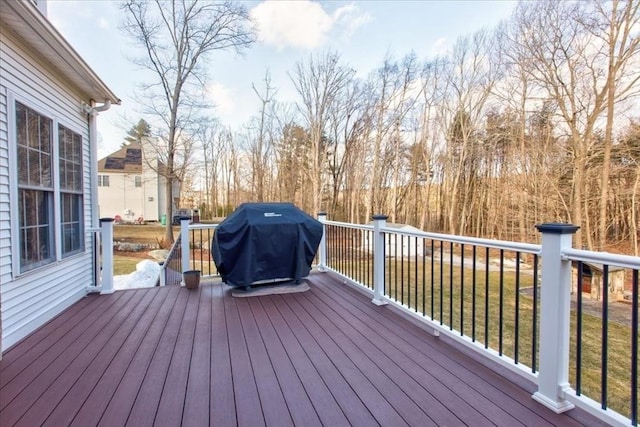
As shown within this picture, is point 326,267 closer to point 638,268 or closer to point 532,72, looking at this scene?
point 638,268

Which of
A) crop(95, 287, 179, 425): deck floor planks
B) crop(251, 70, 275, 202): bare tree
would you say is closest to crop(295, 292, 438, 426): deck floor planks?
crop(95, 287, 179, 425): deck floor planks

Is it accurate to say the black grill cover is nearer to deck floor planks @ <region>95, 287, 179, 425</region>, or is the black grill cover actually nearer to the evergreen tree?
deck floor planks @ <region>95, 287, 179, 425</region>

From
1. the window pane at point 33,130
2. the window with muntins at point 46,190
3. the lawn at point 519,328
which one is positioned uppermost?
the window pane at point 33,130

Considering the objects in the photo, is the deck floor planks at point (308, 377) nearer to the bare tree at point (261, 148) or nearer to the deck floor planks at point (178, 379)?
the deck floor planks at point (178, 379)

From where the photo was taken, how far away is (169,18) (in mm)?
13203

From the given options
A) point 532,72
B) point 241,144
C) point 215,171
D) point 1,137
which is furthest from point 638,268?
point 215,171

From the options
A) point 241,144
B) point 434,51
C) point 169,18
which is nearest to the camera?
point 169,18

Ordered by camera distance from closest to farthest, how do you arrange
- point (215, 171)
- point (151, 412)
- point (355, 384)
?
point (151, 412) < point (355, 384) < point (215, 171)

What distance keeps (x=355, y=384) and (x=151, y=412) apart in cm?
112

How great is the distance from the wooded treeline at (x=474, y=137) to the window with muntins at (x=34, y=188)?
35.3ft

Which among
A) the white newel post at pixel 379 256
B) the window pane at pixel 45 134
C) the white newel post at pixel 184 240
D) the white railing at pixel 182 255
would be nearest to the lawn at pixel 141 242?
the white railing at pixel 182 255

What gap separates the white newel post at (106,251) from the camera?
13.4 ft

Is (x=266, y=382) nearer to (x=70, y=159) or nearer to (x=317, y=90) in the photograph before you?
(x=70, y=159)

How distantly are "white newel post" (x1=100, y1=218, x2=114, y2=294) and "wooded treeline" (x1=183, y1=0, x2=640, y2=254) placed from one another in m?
10.3
